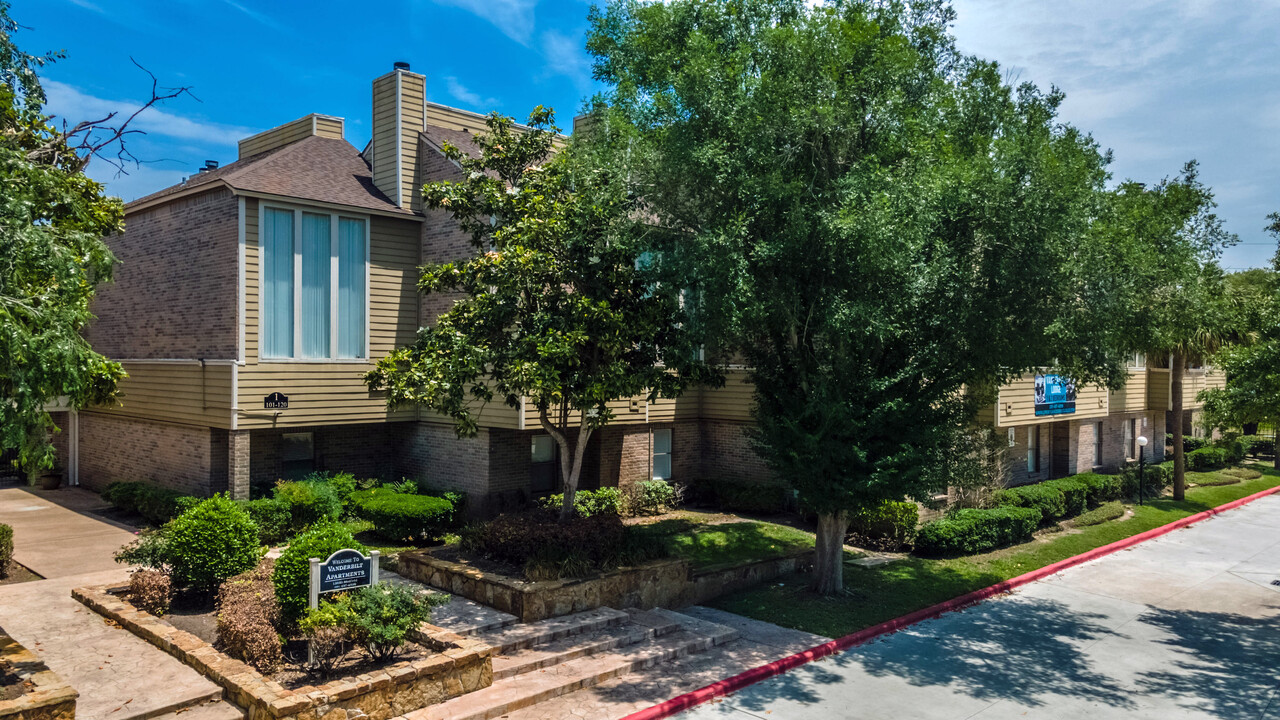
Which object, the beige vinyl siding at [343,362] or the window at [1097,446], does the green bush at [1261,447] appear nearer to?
the window at [1097,446]

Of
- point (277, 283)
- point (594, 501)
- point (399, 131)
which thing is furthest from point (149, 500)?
point (399, 131)

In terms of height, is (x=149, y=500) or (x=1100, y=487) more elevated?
(x=149, y=500)

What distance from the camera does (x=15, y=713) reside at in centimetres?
773

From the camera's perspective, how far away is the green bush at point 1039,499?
842 inches

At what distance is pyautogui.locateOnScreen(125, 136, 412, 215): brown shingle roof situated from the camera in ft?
60.2

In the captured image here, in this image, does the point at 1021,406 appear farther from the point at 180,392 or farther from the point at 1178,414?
the point at 180,392

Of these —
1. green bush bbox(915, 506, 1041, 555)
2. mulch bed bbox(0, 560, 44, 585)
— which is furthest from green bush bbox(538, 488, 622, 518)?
mulch bed bbox(0, 560, 44, 585)

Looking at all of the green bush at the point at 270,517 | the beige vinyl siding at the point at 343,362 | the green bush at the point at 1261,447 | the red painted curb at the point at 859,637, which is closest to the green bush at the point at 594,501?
the beige vinyl siding at the point at 343,362

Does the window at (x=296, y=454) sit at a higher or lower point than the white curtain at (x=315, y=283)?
lower

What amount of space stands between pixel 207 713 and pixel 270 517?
8714 millimetres

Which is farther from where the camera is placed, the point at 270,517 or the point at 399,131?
the point at 399,131

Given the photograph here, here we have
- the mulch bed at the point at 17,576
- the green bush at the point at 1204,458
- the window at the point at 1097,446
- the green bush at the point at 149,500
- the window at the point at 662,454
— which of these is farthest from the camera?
the green bush at the point at 1204,458

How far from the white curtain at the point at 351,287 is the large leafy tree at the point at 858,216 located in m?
7.69

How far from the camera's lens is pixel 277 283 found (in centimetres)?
1828
